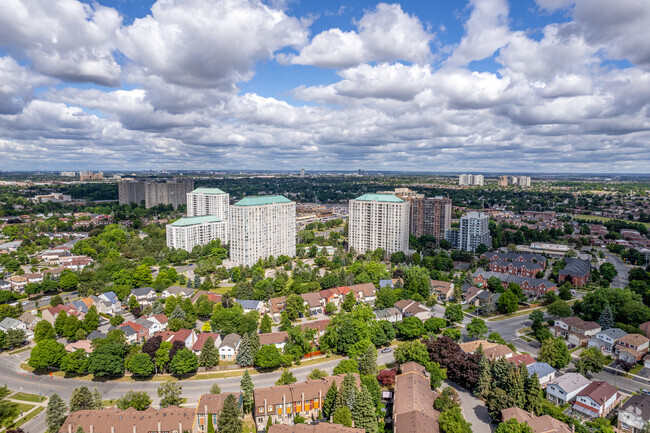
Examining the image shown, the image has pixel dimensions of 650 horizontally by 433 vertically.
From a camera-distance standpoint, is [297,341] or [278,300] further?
[278,300]

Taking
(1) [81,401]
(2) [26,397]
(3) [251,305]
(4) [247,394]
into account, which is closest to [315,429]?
(4) [247,394]

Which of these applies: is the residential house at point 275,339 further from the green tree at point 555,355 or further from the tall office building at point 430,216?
the tall office building at point 430,216

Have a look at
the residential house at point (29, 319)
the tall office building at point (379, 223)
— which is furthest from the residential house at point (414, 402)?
the tall office building at point (379, 223)

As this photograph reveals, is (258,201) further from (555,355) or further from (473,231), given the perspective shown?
(555,355)

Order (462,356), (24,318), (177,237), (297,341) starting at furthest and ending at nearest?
1. (177,237)
2. (24,318)
3. (297,341)
4. (462,356)

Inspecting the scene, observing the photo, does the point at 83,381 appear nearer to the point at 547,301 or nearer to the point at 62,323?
the point at 62,323

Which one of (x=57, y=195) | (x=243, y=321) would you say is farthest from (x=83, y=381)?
(x=57, y=195)

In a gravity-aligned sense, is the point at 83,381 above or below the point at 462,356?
below
